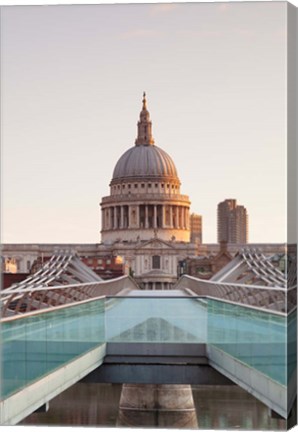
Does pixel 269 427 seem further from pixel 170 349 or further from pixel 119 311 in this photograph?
pixel 119 311

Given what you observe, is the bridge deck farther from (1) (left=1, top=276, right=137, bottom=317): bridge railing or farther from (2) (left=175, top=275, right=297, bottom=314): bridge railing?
(1) (left=1, top=276, right=137, bottom=317): bridge railing

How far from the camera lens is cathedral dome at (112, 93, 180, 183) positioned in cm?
10031

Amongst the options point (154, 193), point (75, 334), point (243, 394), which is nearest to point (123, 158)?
point (154, 193)

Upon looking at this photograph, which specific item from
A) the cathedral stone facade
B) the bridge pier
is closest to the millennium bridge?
the bridge pier

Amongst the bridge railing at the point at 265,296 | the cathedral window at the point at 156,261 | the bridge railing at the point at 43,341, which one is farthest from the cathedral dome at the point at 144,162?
the bridge railing at the point at 43,341

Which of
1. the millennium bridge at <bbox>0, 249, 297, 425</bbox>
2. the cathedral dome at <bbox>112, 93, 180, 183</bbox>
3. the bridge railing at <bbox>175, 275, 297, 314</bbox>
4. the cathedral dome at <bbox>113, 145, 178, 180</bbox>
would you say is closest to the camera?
the millennium bridge at <bbox>0, 249, 297, 425</bbox>

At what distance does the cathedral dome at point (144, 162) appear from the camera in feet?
329

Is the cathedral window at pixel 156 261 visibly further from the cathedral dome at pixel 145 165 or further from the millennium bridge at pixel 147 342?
the millennium bridge at pixel 147 342

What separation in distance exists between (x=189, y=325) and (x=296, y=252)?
335cm

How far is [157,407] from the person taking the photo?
735 inches

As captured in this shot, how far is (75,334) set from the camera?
11.2 metres

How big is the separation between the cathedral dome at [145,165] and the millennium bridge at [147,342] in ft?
278

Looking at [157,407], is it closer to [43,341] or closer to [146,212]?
[43,341]

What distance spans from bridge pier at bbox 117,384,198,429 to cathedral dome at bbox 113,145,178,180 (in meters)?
79.9
